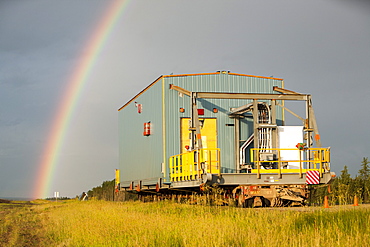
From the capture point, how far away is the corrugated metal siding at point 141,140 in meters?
23.3

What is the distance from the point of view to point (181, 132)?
883 inches

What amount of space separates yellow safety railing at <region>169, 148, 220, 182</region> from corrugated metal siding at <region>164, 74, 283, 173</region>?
995 millimetres

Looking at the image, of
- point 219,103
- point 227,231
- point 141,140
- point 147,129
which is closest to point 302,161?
point 219,103

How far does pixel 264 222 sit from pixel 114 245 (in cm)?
340

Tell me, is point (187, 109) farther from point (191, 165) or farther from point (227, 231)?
point (227, 231)

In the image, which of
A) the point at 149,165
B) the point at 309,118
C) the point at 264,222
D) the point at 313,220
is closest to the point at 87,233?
the point at 264,222

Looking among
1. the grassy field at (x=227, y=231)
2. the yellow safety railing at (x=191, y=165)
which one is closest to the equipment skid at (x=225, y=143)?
the yellow safety railing at (x=191, y=165)

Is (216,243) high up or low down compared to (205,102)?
down

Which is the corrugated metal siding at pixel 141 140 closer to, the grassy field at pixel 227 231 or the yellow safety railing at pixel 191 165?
the yellow safety railing at pixel 191 165

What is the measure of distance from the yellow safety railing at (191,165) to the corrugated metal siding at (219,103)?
0.99m

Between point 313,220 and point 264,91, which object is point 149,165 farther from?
point 313,220

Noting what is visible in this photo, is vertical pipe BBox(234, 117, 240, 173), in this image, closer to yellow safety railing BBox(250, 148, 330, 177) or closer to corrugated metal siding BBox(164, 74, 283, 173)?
corrugated metal siding BBox(164, 74, 283, 173)

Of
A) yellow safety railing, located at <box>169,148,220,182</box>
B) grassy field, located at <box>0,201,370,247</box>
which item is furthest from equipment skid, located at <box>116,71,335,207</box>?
grassy field, located at <box>0,201,370,247</box>

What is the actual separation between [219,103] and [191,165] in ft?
15.8
